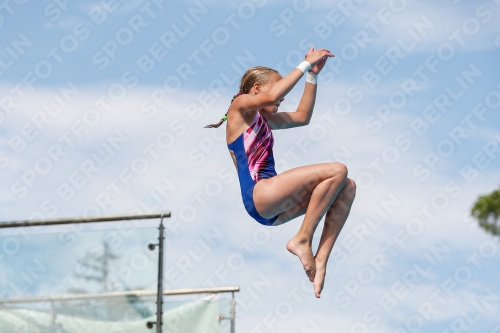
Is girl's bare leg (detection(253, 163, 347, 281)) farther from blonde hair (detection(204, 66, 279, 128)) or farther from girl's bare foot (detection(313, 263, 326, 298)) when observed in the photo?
blonde hair (detection(204, 66, 279, 128))

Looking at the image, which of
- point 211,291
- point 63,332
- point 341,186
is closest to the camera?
point 341,186

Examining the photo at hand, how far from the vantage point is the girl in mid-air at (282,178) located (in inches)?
236

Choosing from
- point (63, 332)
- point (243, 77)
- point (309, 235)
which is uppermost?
point (243, 77)

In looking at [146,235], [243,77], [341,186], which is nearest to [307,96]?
[243,77]

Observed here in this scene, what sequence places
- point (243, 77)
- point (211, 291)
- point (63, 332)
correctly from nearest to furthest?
point (243, 77) < point (63, 332) < point (211, 291)

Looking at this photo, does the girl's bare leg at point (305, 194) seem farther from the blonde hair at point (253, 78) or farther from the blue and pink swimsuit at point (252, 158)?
the blonde hair at point (253, 78)

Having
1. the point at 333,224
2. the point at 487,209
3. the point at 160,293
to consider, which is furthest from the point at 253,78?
the point at 487,209

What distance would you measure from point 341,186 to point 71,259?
2417mm

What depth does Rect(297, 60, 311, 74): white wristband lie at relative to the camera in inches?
235

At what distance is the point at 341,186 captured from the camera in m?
6.01

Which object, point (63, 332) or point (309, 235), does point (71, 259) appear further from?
point (309, 235)

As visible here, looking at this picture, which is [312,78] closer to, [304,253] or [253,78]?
[253,78]

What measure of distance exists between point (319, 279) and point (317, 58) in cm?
149

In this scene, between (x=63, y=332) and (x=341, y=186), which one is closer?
(x=341, y=186)
